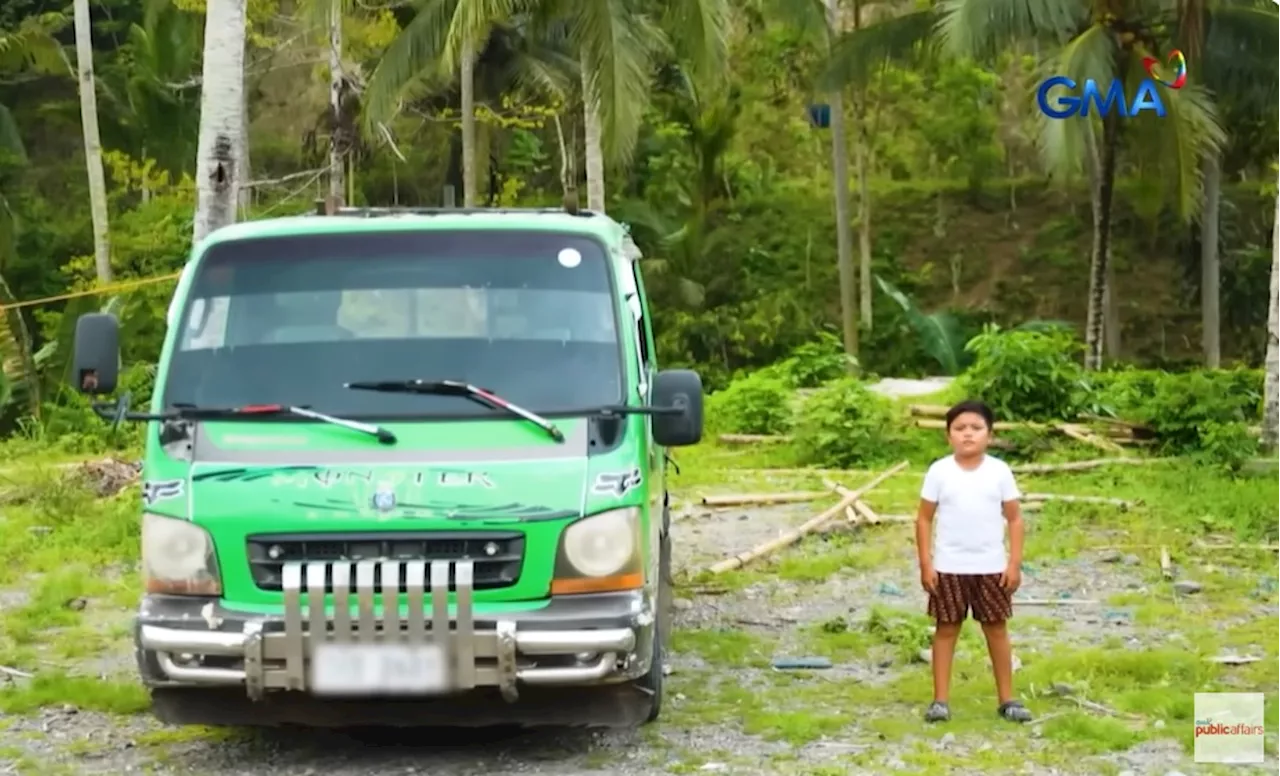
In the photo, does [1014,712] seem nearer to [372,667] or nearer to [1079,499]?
[372,667]

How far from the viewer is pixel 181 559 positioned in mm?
5176

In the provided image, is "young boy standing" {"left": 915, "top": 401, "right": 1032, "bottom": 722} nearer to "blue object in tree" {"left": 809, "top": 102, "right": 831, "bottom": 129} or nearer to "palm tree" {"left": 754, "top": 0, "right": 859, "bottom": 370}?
"palm tree" {"left": 754, "top": 0, "right": 859, "bottom": 370}

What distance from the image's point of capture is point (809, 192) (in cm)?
3606

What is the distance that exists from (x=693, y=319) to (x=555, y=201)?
464cm

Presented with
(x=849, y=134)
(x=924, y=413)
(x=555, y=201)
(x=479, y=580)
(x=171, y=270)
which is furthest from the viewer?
(x=849, y=134)

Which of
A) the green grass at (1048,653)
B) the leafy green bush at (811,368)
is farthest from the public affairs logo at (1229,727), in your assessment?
the leafy green bush at (811,368)

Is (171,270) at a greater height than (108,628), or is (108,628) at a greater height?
(171,270)

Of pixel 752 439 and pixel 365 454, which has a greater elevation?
pixel 365 454

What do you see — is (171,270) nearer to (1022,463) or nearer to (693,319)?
(693,319)

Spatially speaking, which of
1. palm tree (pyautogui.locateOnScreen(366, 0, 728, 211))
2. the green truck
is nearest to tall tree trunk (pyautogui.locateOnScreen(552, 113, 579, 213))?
palm tree (pyautogui.locateOnScreen(366, 0, 728, 211))

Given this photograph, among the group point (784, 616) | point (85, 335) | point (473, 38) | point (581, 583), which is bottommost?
point (784, 616)

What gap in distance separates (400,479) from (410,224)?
128 cm

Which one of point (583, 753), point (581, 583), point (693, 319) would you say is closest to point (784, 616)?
point (583, 753)

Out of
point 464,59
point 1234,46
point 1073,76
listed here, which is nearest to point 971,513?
point 1073,76
